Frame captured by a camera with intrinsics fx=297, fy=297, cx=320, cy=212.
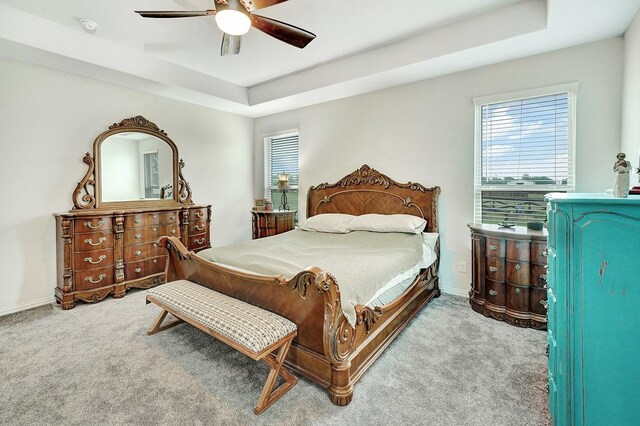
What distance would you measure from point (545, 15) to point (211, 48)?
3.23 m

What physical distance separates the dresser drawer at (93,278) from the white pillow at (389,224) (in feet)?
9.26

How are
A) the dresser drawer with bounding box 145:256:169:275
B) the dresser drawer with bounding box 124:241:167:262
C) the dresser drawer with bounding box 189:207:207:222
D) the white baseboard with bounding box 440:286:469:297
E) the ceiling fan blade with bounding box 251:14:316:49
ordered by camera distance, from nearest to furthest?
the ceiling fan blade with bounding box 251:14:316:49
the white baseboard with bounding box 440:286:469:297
the dresser drawer with bounding box 124:241:167:262
the dresser drawer with bounding box 145:256:169:275
the dresser drawer with bounding box 189:207:207:222

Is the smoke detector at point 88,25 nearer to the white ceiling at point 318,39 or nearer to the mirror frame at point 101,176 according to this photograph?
the white ceiling at point 318,39

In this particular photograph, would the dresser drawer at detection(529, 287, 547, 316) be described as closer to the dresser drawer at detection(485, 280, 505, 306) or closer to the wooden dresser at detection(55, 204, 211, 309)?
the dresser drawer at detection(485, 280, 505, 306)

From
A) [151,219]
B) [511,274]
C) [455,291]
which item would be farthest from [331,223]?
[151,219]

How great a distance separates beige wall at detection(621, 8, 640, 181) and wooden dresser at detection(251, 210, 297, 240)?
3.75 meters

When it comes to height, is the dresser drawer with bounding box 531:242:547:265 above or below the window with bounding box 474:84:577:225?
below

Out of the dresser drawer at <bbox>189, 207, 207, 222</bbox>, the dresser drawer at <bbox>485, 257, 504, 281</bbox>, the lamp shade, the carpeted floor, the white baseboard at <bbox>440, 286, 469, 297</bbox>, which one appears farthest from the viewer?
the lamp shade

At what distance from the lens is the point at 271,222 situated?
4535 millimetres

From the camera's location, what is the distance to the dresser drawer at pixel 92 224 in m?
3.17

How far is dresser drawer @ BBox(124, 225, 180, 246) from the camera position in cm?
355

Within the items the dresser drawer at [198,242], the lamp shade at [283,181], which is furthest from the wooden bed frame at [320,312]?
the lamp shade at [283,181]

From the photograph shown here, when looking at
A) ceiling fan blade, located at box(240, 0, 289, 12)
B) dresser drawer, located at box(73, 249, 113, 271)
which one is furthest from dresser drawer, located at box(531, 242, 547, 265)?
dresser drawer, located at box(73, 249, 113, 271)

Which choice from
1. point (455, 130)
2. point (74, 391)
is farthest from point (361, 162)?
point (74, 391)
